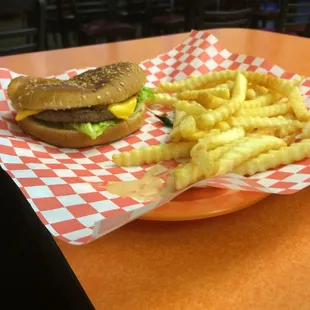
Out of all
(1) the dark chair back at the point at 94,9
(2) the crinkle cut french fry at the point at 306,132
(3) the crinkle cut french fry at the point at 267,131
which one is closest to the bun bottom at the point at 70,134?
(3) the crinkle cut french fry at the point at 267,131

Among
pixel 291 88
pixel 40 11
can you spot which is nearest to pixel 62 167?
pixel 291 88

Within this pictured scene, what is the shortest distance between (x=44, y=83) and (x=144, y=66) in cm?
53

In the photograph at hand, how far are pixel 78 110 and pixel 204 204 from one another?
2.10 ft

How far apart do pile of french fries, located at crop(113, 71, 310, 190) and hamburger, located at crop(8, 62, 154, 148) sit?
174mm

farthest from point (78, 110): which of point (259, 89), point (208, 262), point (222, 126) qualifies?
point (208, 262)

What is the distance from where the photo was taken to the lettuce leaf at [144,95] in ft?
5.34

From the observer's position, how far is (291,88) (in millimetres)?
1342

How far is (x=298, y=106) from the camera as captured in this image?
4.20 ft

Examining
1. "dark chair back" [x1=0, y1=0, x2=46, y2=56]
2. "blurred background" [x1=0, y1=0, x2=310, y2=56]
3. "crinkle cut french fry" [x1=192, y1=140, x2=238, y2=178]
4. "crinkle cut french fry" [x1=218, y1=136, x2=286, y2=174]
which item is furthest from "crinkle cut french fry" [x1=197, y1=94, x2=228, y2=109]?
"blurred background" [x1=0, y1=0, x2=310, y2=56]

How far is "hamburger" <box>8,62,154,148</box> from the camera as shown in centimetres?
141

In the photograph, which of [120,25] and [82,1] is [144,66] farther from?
[82,1]

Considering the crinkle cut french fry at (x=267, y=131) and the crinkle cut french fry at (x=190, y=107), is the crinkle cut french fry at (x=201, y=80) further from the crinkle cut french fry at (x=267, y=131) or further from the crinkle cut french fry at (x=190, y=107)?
the crinkle cut french fry at (x=267, y=131)

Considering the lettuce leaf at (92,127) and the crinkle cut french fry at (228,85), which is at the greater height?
the crinkle cut french fry at (228,85)

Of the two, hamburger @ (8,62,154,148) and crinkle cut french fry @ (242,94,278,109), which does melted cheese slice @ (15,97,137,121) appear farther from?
crinkle cut french fry @ (242,94,278,109)
